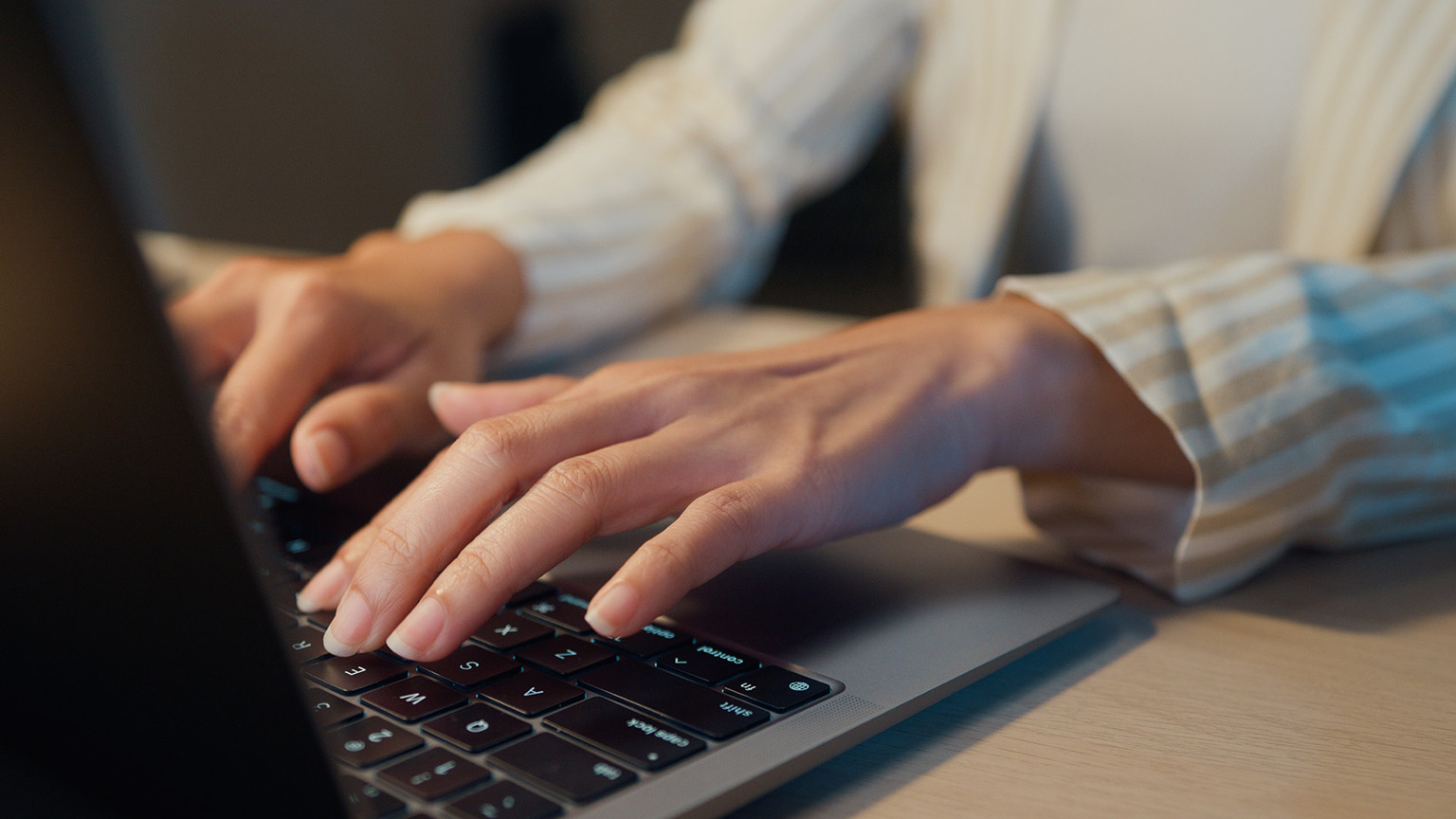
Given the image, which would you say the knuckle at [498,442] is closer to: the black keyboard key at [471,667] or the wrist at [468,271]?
the black keyboard key at [471,667]

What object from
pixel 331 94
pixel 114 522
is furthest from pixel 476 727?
pixel 331 94

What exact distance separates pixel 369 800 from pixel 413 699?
0.16ft

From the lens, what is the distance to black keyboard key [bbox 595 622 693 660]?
308 mm

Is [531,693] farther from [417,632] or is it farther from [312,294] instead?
[312,294]

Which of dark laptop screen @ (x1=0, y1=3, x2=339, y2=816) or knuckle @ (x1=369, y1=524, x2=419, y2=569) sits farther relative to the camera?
knuckle @ (x1=369, y1=524, x2=419, y2=569)

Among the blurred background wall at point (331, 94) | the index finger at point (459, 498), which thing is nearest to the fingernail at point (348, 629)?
the index finger at point (459, 498)

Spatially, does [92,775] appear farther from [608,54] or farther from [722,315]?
[608,54]

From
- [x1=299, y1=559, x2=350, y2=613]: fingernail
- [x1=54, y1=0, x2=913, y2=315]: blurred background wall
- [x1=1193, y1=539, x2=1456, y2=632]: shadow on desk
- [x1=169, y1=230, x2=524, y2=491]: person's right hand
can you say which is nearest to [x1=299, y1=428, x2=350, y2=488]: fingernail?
[x1=169, y1=230, x2=524, y2=491]: person's right hand

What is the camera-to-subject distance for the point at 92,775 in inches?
8.4

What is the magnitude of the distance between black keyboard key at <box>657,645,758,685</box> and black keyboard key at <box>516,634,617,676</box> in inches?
0.7

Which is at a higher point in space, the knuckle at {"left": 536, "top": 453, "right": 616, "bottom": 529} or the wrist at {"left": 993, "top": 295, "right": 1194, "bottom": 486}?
the knuckle at {"left": 536, "top": 453, "right": 616, "bottom": 529}

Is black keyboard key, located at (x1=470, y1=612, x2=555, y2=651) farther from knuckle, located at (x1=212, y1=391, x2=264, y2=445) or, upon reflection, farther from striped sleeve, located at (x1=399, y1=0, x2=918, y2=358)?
striped sleeve, located at (x1=399, y1=0, x2=918, y2=358)

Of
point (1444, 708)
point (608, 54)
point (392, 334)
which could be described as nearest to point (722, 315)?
point (392, 334)

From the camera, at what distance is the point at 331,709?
0.27m
